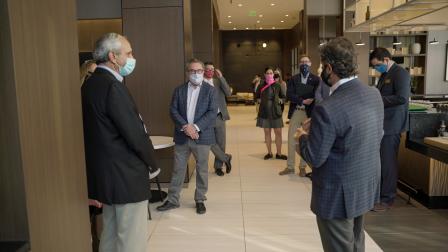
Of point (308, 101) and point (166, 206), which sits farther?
point (308, 101)

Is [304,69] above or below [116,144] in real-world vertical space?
above

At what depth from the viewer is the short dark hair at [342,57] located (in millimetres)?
2053

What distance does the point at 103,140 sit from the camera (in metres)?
2.25

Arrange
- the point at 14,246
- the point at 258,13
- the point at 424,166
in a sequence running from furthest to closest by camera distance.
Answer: the point at 258,13, the point at 424,166, the point at 14,246

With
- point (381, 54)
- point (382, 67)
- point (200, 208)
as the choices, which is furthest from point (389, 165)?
point (200, 208)

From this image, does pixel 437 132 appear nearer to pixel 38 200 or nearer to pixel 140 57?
pixel 140 57

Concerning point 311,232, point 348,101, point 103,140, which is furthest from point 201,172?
point 348,101

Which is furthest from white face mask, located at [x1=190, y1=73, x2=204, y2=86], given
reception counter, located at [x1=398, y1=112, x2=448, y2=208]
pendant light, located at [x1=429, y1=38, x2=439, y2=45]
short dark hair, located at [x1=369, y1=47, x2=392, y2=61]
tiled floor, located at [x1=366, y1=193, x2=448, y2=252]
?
pendant light, located at [x1=429, y1=38, x2=439, y2=45]

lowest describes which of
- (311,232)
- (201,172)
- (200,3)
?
(311,232)

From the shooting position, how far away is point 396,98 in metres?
4.06

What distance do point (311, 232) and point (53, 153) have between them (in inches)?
110

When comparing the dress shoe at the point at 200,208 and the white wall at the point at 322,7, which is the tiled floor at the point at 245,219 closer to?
the dress shoe at the point at 200,208

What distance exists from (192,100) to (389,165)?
2224 millimetres

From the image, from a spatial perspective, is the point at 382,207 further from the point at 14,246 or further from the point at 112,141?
the point at 14,246
